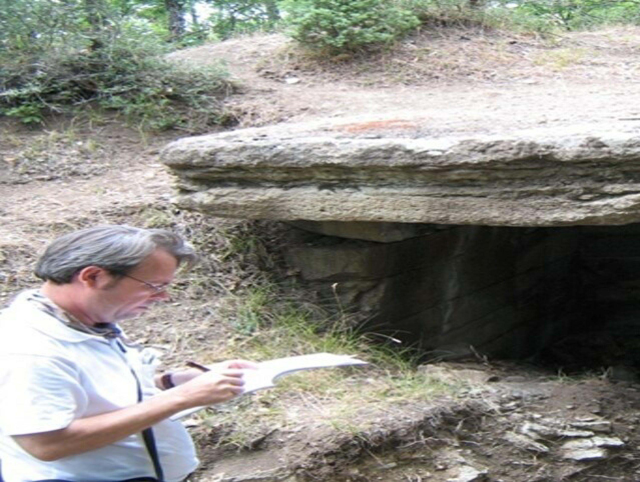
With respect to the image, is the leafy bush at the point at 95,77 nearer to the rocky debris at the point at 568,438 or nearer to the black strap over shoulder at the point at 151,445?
the rocky debris at the point at 568,438

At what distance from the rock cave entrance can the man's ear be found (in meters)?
2.57

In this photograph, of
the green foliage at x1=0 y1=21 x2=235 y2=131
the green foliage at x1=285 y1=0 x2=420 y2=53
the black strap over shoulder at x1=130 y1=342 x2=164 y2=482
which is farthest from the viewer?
the green foliage at x1=285 y1=0 x2=420 y2=53

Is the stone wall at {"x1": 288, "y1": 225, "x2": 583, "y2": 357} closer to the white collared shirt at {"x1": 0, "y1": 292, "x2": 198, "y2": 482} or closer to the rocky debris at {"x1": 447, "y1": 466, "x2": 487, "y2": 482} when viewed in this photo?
the rocky debris at {"x1": 447, "y1": 466, "x2": 487, "y2": 482}

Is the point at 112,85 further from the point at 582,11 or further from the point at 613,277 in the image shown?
the point at 582,11

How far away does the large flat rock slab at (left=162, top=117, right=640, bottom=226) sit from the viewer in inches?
152

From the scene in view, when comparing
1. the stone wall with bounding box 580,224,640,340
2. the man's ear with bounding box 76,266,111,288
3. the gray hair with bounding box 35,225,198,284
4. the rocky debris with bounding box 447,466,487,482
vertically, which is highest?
the gray hair with bounding box 35,225,198,284

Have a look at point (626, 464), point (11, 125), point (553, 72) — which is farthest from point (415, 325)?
point (11, 125)

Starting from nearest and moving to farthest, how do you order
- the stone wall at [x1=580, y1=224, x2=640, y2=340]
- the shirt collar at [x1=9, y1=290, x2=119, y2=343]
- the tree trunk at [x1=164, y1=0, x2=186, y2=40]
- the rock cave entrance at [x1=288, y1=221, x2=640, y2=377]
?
the shirt collar at [x1=9, y1=290, x2=119, y2=343], the rock cave entrance at [x1=288, y1=221, x2=640, y2=377], the stone wall at [x1=580, y1=224, x2=640, y2=340], the tree trunk at [x1=164, y1=0, x2=186, y2=40]

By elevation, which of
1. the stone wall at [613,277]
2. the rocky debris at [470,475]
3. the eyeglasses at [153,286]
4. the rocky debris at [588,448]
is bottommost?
the stone wall at [613,277]

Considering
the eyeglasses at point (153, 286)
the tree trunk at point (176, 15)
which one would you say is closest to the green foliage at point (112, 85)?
the tree trunk at point (176, 15)

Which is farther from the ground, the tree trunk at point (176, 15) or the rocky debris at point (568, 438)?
the tree trunk at point (176, 15)

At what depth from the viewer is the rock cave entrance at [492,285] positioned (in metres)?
5.02

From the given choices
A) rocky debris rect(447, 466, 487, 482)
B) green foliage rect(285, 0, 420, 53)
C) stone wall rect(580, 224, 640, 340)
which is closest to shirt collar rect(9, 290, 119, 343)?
rocky debris rect(447, 466, 487, 482)

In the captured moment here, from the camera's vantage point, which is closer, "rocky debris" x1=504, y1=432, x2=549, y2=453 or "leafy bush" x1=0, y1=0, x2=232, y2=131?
"rocky debris" x1=504, y1=432, x2=549, y2=453
